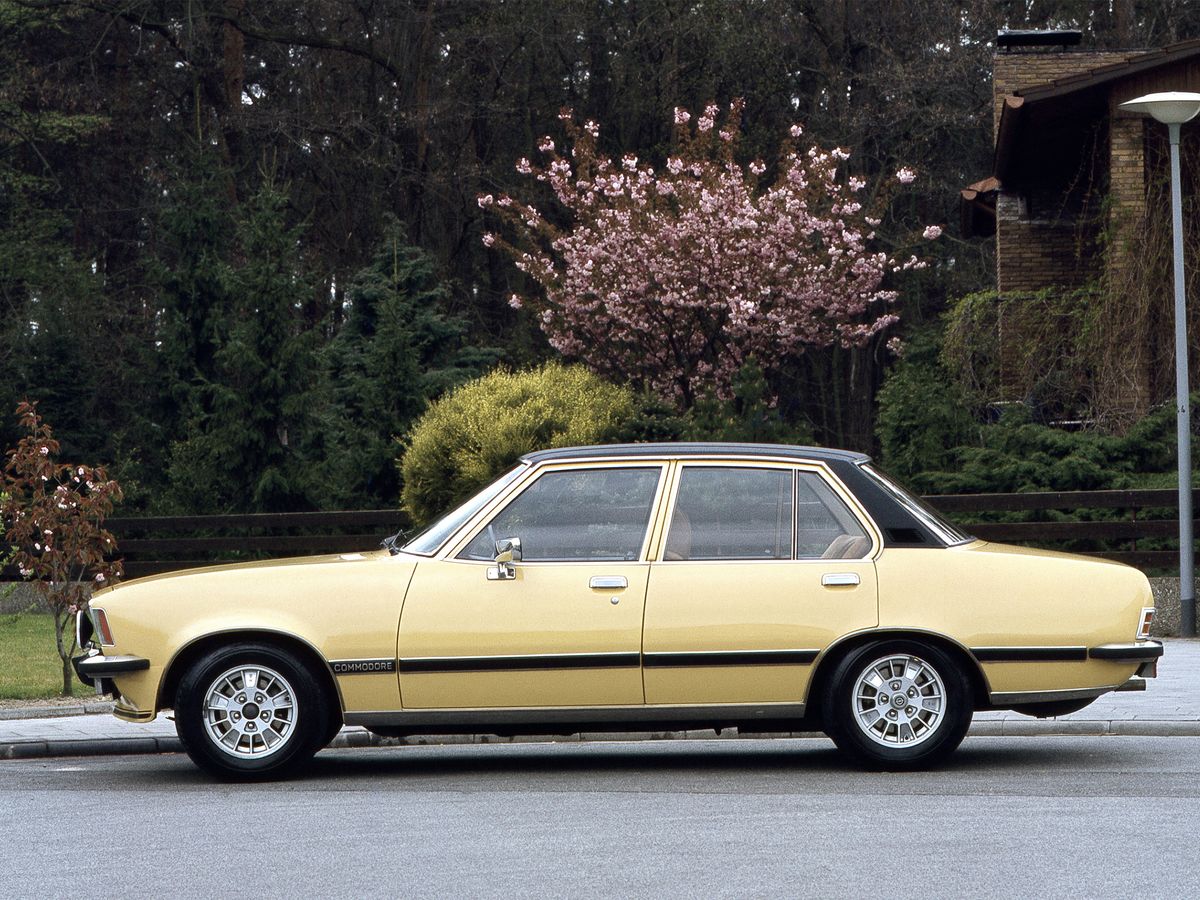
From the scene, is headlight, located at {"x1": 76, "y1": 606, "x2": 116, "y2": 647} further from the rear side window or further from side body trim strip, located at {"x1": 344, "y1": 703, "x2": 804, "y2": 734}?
the rear side window

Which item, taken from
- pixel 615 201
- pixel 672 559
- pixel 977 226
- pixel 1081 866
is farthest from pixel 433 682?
pixel 977 226

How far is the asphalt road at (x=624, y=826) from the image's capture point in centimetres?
657

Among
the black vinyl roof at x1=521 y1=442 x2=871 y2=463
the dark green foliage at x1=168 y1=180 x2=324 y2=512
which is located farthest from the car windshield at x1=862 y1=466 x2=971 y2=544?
the dark green foliage at x1=168 y1=180 x2=324 y2=512

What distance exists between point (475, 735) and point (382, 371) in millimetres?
15156

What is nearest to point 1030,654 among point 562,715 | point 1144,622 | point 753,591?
point 1144,622

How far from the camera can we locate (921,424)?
21.4 m

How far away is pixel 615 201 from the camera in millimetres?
30188

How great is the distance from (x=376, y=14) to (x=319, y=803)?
30.6 metres

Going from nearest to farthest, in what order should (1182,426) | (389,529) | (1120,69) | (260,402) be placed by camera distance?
1. (1182,426)
2. (1120,69)
3. (389,529)
4. (260,402)

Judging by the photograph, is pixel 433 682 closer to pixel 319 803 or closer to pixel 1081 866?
pixel 319 803

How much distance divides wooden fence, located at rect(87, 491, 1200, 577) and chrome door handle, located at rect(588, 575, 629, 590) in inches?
378

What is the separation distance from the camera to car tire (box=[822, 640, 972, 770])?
8914mm

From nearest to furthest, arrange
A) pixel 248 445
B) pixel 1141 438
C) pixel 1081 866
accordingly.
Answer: pixel 1081 866 → pixel 1141 438 → pixel 248 445

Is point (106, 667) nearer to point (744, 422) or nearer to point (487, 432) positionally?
point (487, 432)
